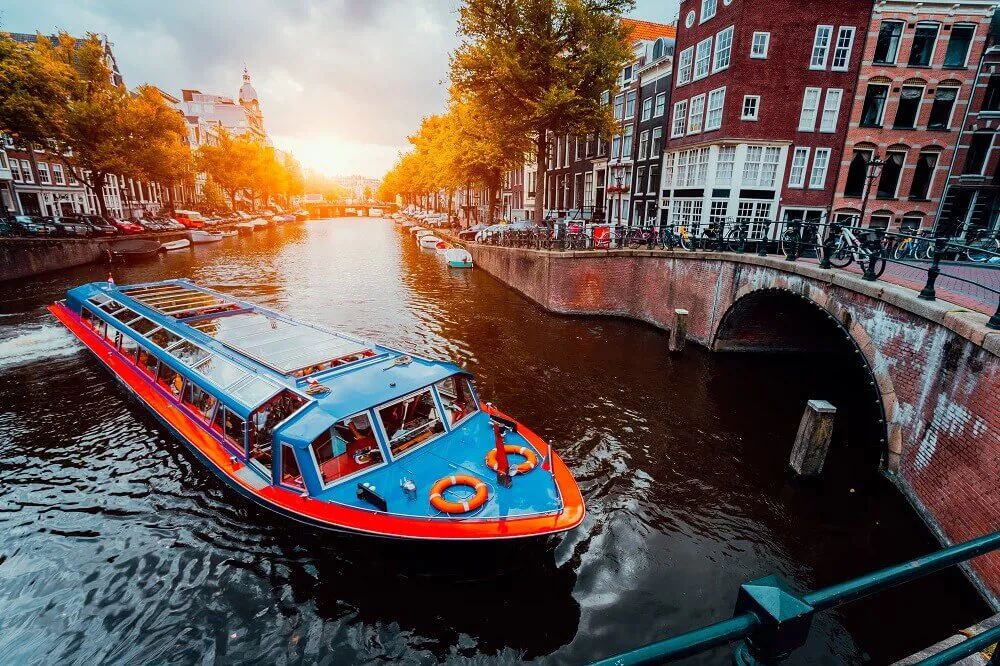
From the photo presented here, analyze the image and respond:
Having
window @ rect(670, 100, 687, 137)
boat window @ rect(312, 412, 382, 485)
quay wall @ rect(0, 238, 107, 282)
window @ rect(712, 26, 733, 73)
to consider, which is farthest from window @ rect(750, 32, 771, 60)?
quay wall @ rect(0, 238, 107, 282)

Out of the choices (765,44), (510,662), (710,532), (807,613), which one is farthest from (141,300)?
(765,44)

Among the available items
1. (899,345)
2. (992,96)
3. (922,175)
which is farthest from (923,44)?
(899,345)

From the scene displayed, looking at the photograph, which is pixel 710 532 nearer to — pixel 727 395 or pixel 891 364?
pixel 891 364

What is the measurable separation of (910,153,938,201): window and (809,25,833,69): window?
7344mm

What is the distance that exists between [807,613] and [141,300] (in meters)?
19.5

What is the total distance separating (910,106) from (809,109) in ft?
16.4

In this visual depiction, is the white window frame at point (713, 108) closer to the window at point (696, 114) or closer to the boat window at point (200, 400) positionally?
the window at point (696, 114)

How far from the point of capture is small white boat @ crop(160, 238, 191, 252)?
42.1 metres

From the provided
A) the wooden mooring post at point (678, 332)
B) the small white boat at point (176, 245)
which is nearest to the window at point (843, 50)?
the wooden mooring post at point (678, 332)

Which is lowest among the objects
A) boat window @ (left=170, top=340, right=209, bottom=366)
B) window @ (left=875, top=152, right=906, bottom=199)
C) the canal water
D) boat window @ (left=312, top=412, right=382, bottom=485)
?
the canal water

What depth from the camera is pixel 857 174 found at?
25.8 metres

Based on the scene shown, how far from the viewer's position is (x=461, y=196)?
75.0m

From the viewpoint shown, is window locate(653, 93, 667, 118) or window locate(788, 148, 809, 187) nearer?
window locate(788, 148, 809, 187)

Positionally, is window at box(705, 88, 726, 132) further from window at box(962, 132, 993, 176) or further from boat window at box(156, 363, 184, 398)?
boat window at box(156, 363, 184, 398)
